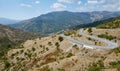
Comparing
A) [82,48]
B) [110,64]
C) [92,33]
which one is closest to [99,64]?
[110,64]

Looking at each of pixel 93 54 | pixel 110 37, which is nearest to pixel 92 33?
pixel 110 37

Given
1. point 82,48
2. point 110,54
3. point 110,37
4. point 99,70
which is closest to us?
point 99,70

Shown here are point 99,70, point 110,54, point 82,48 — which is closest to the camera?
point 99,70

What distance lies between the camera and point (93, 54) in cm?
5612

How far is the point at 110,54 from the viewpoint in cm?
5503

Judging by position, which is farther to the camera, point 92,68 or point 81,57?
point 81,57

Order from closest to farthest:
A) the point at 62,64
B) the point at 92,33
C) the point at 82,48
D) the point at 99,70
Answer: the point at 99,70 → the point at 62,64 → the point at 82,48 → the point at 92,33

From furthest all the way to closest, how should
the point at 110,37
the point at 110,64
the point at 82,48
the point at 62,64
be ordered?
the point at 110,37 < the point at 82,48 < the point at 62,64 < the point at 110,64

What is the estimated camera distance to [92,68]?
4566cm

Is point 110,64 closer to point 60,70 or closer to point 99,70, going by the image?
point 99,70

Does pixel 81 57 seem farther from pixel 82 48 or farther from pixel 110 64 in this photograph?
pixel 82 48

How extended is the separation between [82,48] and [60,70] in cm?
1741

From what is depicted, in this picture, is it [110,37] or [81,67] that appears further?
[110,37]

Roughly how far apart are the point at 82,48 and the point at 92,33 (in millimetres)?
38357
